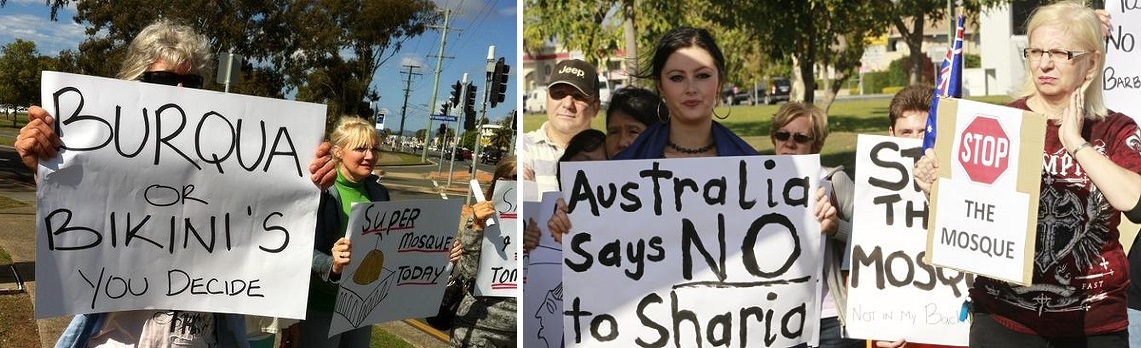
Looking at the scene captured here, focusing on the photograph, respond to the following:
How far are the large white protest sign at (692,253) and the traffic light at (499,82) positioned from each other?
70.6 inches

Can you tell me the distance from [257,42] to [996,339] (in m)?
5.02

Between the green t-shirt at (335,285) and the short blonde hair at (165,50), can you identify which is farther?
the green t-shirt at (335,285)

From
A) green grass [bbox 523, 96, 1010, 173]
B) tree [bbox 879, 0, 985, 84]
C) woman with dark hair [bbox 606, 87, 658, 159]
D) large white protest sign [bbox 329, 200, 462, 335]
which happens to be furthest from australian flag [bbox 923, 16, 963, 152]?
tree [bbox 879, 0, 985, 84]

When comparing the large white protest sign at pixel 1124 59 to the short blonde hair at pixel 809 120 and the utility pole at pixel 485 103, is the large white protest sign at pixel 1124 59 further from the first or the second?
the utility pole at pixel 485 103

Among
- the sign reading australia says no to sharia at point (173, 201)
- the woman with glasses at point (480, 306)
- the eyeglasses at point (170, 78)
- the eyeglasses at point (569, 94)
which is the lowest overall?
the woman with glasses at point (480, 306)

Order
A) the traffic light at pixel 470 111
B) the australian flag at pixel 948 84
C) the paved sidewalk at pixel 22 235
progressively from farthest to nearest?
the paved sidewalk at pixel 22 235 → the traffic light at pixel 470 111 → the australian flag at pixel 948 84

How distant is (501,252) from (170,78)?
1.98m

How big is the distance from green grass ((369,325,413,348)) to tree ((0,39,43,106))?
2.64 metres

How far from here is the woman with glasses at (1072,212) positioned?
364 centimetres

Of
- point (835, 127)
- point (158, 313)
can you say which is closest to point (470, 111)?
point (158, 313)

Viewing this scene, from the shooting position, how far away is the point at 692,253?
3.82m

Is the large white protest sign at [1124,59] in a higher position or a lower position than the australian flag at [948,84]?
higher

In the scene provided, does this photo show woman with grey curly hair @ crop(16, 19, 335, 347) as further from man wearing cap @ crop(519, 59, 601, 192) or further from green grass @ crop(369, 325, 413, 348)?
green grass @ crop(369, 325, 413, 348)

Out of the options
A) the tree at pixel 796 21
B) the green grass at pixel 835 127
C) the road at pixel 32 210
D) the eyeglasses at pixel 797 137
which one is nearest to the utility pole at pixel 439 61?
the road at pixel 32 210
